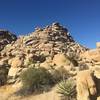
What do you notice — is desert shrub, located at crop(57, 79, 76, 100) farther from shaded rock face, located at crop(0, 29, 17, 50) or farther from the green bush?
shaded rock face, located at crop(0, 29, 17, 50)

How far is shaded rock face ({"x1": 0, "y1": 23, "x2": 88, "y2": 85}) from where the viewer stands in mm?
45438

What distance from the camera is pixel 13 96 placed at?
91.3 feet

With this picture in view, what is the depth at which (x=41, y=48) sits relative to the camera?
61.2 m

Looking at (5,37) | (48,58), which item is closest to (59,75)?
(48,58)

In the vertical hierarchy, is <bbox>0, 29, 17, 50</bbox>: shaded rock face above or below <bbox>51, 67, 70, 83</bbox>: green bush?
above

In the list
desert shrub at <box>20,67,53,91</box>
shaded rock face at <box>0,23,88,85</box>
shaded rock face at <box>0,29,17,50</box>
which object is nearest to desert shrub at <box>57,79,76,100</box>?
desert shrub at <box>20,67,53,91</box>

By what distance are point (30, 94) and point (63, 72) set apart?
6283 millimetres

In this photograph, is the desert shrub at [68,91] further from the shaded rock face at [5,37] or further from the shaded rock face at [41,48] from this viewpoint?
the shaded rock face at [5,37]

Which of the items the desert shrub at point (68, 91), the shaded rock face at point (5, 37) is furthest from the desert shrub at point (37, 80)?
the shaded rock face at point (5, 37)

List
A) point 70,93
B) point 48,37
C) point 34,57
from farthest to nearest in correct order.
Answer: point 48,37 → point 34,57 → point 70,93

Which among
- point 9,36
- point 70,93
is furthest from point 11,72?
point 9,36

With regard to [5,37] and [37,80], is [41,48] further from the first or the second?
[37,80]

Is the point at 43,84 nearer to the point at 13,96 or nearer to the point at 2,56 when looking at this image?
the point at 13,96

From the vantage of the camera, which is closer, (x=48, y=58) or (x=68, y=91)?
(x=68, y=91)
